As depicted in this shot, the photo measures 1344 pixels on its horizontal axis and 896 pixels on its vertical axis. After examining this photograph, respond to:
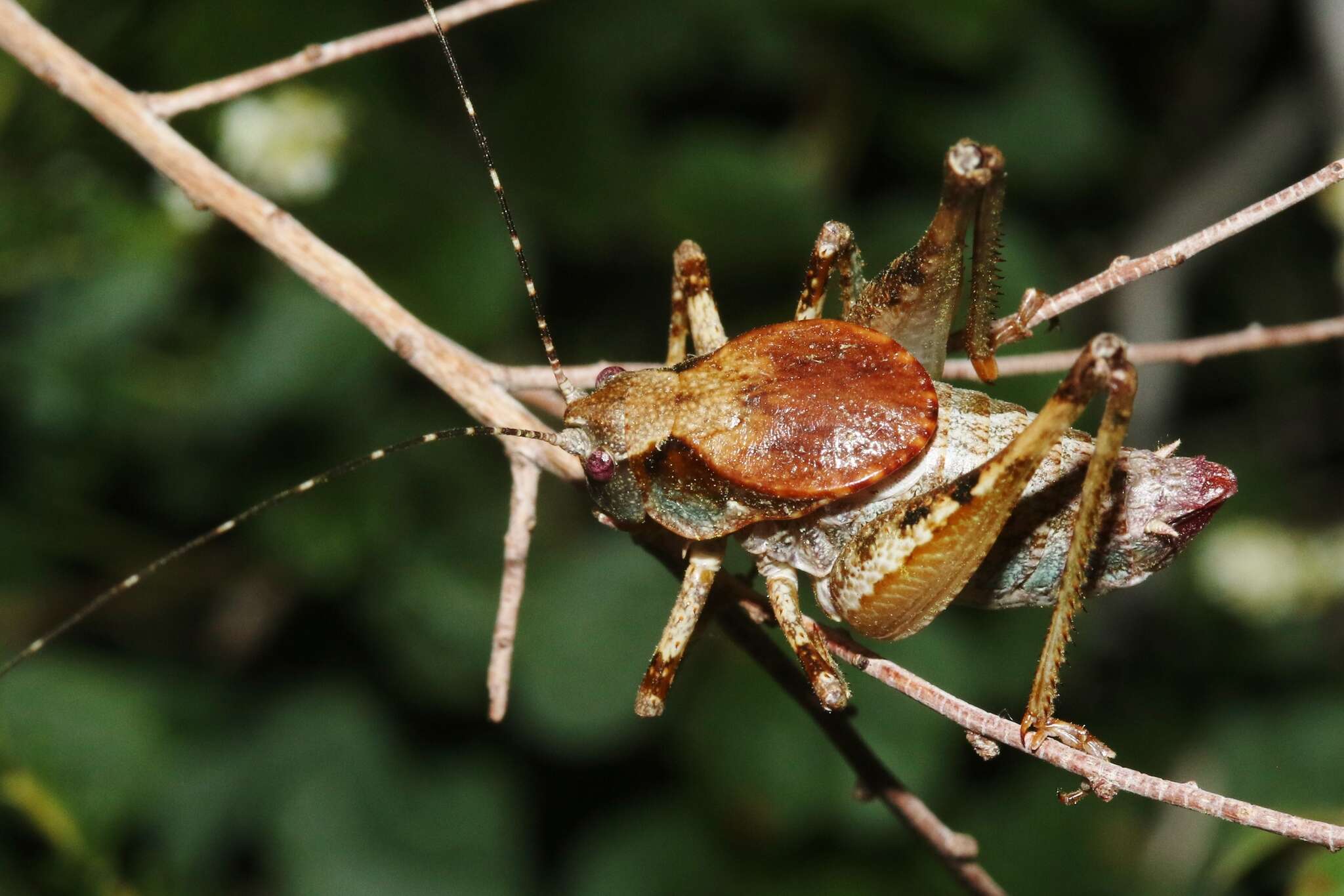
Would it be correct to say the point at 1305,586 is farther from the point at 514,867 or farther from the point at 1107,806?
the point at 514,867

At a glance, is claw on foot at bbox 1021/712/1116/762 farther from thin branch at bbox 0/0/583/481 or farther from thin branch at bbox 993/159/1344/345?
thin branch at bbox 0/0/583/481

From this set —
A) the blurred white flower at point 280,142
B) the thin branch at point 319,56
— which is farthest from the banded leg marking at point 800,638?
the blurred white flower at point 280,142

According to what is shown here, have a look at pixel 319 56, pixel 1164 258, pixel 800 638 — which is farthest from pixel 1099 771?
pixel 319 56

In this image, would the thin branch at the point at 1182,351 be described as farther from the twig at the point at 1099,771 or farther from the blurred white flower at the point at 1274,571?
the blurred white flower at the point at 1274,571

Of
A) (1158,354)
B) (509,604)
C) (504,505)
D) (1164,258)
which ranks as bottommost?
(509,604)

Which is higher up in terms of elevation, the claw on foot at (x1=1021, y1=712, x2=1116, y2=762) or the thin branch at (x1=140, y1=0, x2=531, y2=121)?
the thin branch at (x1=140, y1=0, x2=531, y2=121)

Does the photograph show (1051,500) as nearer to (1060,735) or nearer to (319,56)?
(1060,735)

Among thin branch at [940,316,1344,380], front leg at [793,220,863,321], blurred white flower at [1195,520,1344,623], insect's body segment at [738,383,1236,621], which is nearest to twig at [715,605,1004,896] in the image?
insect's body segment at [738,383,1236,621]
